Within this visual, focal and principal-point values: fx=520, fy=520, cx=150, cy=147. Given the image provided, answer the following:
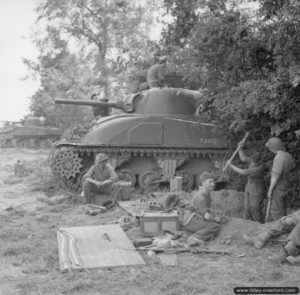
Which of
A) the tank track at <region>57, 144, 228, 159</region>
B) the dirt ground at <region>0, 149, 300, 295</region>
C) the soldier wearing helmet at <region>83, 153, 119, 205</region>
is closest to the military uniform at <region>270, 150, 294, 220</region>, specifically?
the dirt ground at <region>0, 149, 300, 295</region>

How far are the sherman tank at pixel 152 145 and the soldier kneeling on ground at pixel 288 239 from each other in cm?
560

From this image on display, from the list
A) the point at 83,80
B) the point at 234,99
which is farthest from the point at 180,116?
the point at 83,80

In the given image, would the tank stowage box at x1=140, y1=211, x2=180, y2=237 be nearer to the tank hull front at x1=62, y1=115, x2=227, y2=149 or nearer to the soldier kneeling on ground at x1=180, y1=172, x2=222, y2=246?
the soldier kneeling on ground at x1=180, y1=172, x2=222, y2=246

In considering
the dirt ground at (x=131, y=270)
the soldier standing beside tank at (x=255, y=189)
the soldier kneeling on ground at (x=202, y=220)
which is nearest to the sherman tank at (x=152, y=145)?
the soldier standing beside tank at (x=255, y=189)

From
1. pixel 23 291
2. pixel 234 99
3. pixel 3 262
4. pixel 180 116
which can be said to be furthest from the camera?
pixel 180 116

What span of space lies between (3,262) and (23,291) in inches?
48.5

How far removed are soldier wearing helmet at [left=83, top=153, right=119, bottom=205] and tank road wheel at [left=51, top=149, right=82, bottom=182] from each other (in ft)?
6.40

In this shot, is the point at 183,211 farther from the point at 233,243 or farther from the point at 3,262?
the point at 3,262

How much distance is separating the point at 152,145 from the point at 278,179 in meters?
5.34

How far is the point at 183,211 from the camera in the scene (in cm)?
860

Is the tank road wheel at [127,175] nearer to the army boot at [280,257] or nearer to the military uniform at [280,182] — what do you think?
the military uniform at [280,182]

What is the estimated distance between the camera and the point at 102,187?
10734 millimetres

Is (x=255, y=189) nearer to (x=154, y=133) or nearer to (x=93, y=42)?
(x=154, y=133)

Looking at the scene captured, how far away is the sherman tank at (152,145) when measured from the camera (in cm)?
1285
